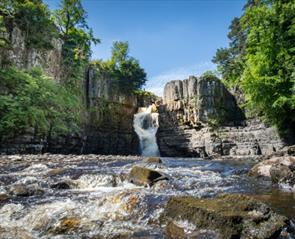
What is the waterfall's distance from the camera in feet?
112

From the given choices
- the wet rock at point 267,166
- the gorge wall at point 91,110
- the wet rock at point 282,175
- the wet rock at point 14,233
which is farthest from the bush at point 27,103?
the wet rock at point 282,175

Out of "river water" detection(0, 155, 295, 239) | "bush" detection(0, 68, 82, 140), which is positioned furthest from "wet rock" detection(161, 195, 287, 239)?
"bush" detection(0, 68, 82, 140)

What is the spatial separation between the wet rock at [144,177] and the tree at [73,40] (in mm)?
24008

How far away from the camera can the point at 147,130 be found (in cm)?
3556

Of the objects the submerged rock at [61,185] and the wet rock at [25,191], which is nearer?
the wet rock at [25,191]

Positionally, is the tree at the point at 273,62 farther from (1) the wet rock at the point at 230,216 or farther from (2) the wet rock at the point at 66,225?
(2) the wet rock at the point at 66,225

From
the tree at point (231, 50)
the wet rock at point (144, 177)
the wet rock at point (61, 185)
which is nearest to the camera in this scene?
the wet rock at point (61, 185)

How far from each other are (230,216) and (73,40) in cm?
3321

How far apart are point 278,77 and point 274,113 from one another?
2926 mm

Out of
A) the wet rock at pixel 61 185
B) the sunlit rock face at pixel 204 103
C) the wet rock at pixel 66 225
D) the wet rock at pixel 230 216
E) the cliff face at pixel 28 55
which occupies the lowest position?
the wet rock at pixel 66 225

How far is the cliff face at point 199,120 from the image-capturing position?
29003 mm

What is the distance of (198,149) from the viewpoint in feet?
99.9

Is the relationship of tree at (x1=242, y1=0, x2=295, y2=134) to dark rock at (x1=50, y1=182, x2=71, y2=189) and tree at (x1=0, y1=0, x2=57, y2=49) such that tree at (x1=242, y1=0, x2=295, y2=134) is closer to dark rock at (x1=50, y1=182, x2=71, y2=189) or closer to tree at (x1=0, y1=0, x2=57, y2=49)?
dark rock at (x1=50, y1=182, x2=71, y2=189)

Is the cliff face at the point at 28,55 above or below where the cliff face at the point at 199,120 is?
above
